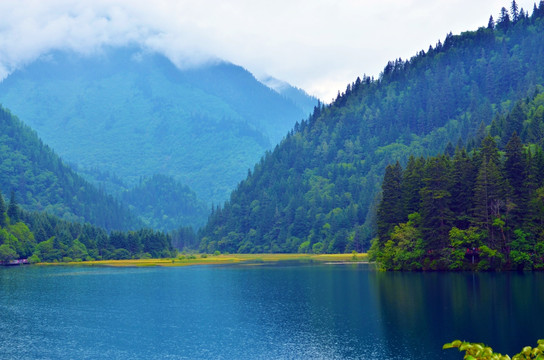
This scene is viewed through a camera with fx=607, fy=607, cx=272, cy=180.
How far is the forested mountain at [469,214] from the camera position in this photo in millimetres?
115750

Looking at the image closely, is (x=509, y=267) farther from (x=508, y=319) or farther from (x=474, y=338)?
(x=474, y=338)

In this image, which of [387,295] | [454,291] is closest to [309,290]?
[387,295]

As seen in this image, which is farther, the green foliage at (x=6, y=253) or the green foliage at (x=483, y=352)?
the green foliage at (x=6, y=253)

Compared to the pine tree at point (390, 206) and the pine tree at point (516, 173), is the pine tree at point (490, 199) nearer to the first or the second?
the pine tree at point (516, 173)

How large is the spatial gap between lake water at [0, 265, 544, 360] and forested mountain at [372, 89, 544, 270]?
8.47 meters

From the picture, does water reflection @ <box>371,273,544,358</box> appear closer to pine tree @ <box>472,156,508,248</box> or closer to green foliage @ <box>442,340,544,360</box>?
pine tree @ <box>472,156,508,248</box>

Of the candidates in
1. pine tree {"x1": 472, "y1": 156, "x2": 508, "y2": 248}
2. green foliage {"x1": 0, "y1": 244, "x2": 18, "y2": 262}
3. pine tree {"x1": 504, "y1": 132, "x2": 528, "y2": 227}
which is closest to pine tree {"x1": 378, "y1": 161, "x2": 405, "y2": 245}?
pine tree {"x1": 472, "y1": 156, "x2": 508, "y2": 248}

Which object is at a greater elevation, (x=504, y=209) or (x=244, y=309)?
(x=504, y=209)

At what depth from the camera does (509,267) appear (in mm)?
117000

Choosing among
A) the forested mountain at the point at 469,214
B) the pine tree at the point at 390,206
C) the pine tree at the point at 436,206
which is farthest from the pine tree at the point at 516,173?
the pine tree at the point at 390,206

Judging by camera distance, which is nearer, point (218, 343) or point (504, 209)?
point (218, 343)

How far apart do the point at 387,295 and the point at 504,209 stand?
43.2m

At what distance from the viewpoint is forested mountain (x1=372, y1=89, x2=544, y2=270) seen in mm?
115750

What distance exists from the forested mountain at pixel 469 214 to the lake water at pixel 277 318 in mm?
8466
